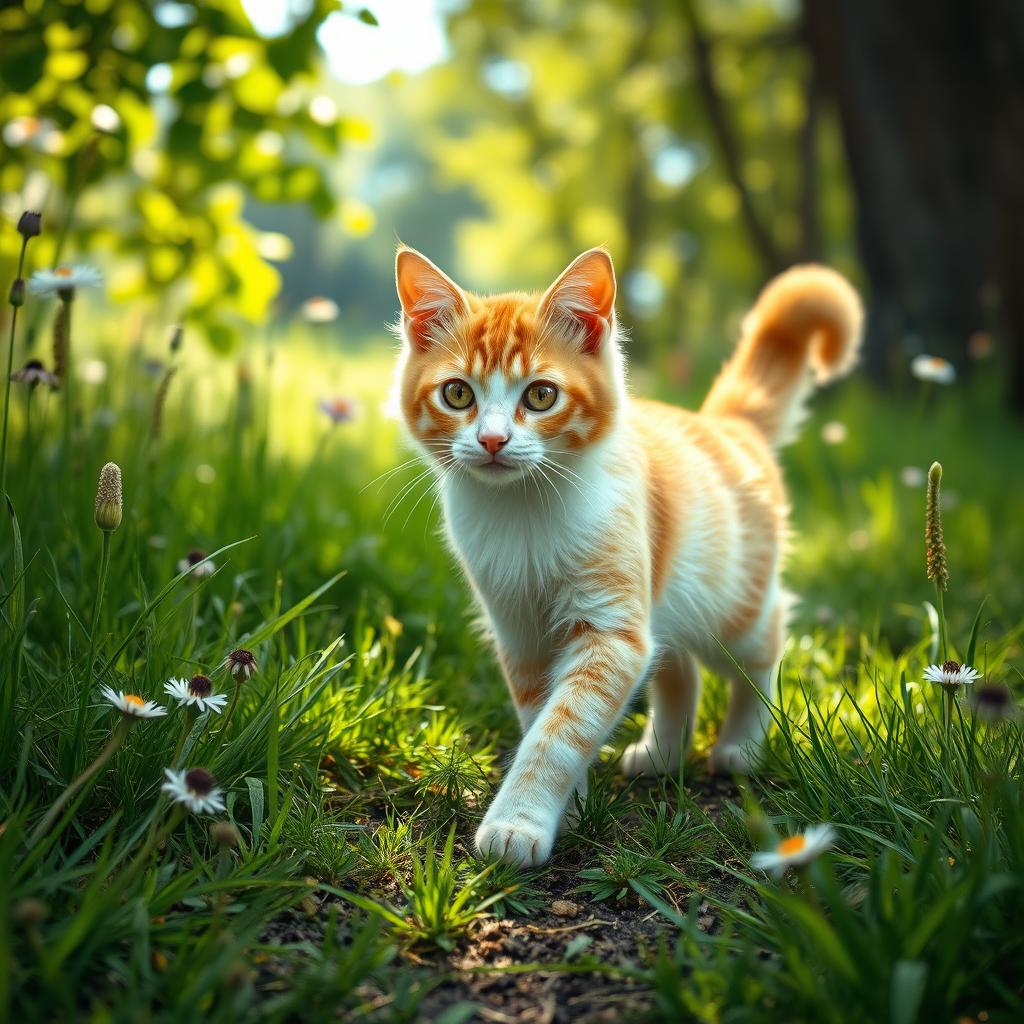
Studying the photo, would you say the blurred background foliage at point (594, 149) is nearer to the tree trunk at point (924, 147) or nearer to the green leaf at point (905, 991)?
the tree trunk at point (924, 147)

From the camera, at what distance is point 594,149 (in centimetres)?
1642

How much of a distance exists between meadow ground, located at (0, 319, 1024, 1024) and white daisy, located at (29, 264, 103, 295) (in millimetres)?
280

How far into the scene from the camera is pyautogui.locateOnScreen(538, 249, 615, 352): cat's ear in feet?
7.52

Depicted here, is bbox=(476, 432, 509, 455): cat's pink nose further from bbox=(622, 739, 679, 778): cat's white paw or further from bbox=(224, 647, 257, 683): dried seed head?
bbox=(622, 739, 679, 778): cat's white paw

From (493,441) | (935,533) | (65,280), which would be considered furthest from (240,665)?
(935,533)

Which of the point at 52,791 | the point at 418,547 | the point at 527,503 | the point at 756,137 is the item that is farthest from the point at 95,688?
the point at 756,137

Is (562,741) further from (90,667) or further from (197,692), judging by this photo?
(90,667)

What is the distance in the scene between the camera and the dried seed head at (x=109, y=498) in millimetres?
1608

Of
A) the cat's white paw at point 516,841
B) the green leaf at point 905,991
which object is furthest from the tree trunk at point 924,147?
the green leaf at point 905,991

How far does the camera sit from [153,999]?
1394 mm

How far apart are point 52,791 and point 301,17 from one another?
2.47 m

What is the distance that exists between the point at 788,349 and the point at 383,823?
1.97m

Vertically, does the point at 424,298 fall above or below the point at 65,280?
above

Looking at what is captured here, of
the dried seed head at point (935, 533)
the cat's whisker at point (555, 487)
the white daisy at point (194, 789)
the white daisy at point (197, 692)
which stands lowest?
the white daisy at point (194, 789)
